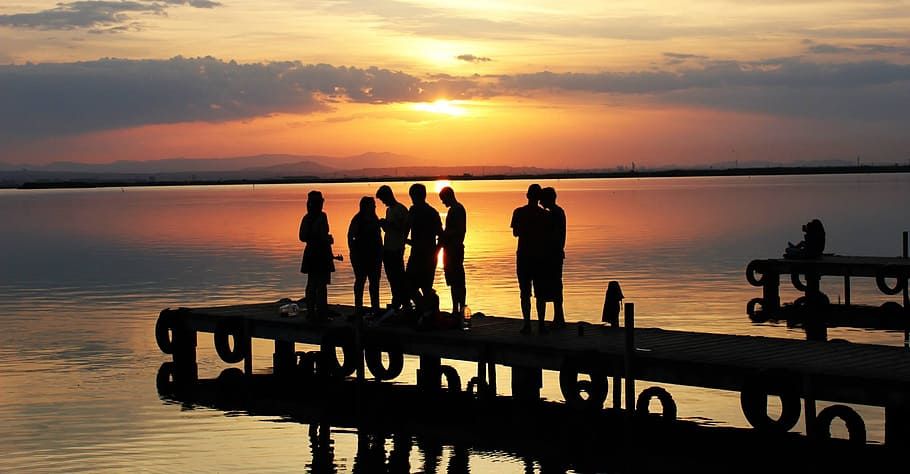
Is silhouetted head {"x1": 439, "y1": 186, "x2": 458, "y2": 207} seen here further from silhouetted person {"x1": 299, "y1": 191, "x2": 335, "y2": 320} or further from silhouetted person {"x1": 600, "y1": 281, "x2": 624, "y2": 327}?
silhouetted person {"x1": 600, "y1": 281, "x2": 624, "y2": 327}

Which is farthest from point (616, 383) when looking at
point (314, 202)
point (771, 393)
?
point (314, 202)

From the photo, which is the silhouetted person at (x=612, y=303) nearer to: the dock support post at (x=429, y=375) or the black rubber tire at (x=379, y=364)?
the dock support post at (x=429, y=375)

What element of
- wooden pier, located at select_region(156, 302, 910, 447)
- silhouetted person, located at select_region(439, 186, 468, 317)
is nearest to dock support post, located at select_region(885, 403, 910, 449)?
wooden pier, located at select_region(156, 302, 910, 447)

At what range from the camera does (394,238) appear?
68.4 ft

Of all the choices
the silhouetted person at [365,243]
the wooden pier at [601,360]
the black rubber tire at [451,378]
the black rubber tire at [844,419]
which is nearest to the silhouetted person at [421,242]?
the silhouetted person at [365,243]

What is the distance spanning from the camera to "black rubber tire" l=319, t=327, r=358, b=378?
840 inches

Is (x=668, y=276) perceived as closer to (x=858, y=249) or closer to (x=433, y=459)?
(x=858, y=249)

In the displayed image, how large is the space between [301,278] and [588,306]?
14.6m

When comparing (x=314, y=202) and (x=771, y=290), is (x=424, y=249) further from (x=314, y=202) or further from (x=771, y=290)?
(x=771, y=290)

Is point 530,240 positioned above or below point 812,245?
above

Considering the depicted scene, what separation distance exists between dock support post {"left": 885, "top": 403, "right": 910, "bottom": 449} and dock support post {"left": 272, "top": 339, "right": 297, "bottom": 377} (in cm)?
1133

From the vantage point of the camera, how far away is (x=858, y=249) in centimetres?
5862

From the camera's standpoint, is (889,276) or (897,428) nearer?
(897,428)

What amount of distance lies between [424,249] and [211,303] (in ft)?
57.5
